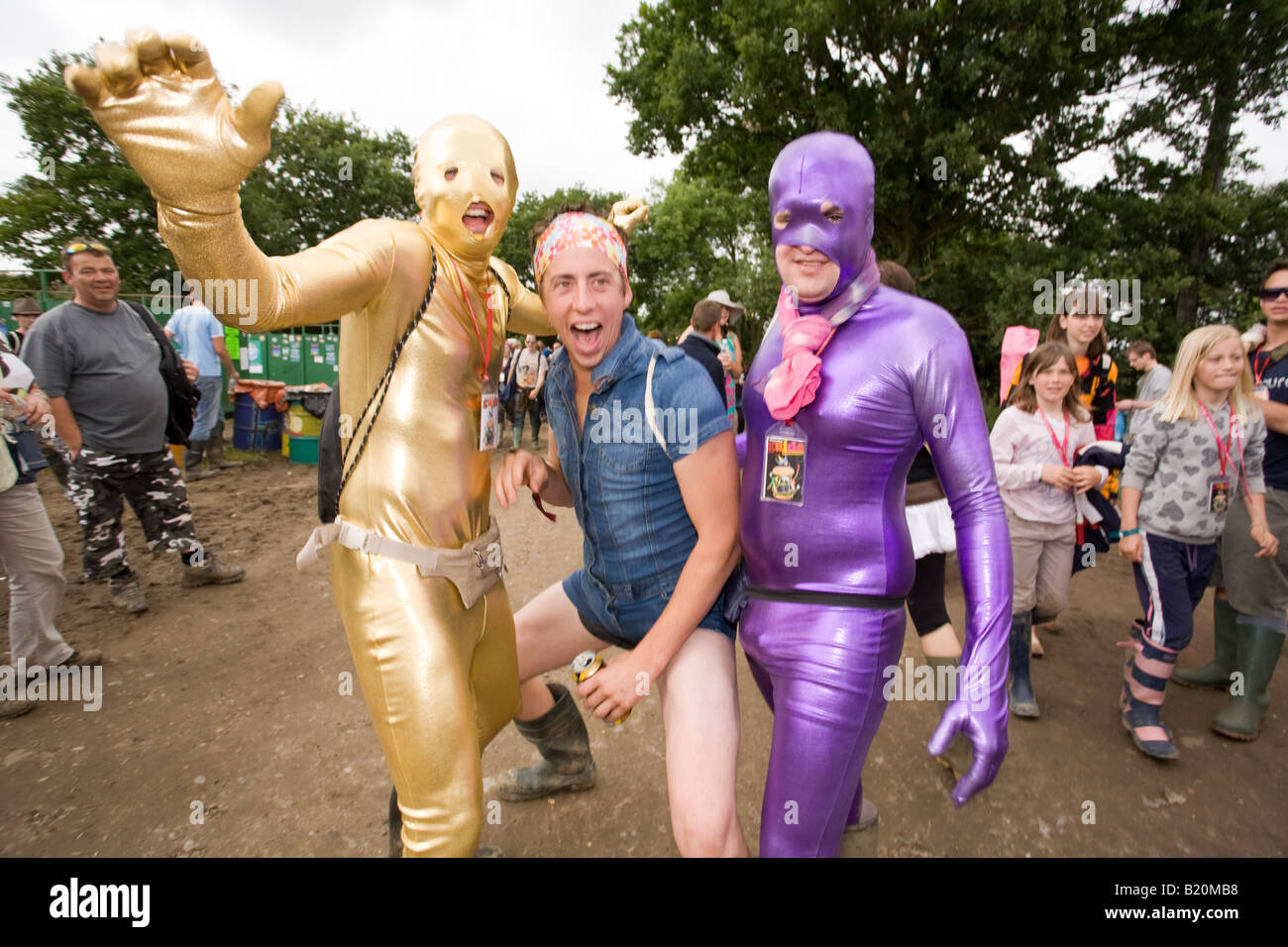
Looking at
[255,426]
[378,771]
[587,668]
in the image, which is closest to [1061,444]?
[587,668]

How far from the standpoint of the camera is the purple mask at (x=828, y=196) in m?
1.66

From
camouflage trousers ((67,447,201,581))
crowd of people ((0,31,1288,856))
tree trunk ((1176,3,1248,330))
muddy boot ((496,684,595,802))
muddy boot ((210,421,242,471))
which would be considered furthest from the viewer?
tree trunk ((1176,3,1248,330))

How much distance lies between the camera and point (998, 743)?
4.86 ft

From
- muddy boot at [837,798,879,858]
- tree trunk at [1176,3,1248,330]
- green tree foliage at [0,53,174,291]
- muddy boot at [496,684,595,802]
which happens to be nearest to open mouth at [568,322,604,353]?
muddy boot at [496,684,595,802]

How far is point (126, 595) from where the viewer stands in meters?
4.69

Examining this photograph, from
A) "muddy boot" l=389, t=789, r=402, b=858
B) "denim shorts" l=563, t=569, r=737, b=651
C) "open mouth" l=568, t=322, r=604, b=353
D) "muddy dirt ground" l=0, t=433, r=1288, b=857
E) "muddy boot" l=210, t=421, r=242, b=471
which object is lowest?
"muddy dirt ground" l=0, t=433, r=1288, b=857

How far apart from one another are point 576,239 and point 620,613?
3.44 ft

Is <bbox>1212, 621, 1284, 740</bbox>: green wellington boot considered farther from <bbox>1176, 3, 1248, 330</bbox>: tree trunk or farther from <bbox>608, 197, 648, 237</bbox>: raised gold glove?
<bbox>1176, 3, 1248, 330</bbox>: tree trunk

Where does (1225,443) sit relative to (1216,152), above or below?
below

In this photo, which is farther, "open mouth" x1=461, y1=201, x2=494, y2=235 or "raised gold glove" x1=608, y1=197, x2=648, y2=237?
"raised gold glove" x1=608, y1=197, x2=648, y2=237

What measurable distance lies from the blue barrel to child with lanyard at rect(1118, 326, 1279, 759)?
9.96m

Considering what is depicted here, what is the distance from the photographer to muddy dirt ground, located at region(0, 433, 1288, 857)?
106 inches

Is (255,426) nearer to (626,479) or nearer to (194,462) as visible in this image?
(194,462)
